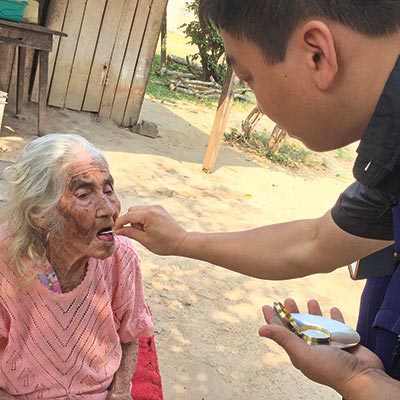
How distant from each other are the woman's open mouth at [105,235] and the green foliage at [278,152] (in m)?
7.75

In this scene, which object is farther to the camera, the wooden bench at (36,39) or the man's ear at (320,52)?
the wooden bench at (36,39)

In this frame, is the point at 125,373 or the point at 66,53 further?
the point at 66,53

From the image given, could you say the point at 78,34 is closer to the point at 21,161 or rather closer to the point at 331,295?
the point at 331,295

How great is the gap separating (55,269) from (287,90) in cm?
147

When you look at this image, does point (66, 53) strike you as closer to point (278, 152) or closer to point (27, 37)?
point (27, 37)

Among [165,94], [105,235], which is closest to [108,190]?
[105,235]

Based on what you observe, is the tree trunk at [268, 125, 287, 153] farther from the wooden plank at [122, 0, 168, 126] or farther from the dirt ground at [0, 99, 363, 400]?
the wooden plank at [122, 0, 168, 126]

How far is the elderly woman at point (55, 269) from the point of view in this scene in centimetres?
239

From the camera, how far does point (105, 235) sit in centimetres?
246

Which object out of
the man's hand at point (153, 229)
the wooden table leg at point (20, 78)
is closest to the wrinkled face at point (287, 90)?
the man's hand at point (153, 229)

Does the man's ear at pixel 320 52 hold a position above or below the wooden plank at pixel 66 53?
above

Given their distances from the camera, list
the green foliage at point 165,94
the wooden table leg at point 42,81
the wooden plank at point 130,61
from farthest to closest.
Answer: the green foliage at point 165,94, the wooden plank at point 130,61, the wooden table leg at point 42,81

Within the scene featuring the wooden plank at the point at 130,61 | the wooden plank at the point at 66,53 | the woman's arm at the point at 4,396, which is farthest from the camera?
the wooden plank at the point at 130,61

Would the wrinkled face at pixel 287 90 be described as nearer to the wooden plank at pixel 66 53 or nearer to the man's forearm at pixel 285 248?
the man's forearm at pixel 285 248
